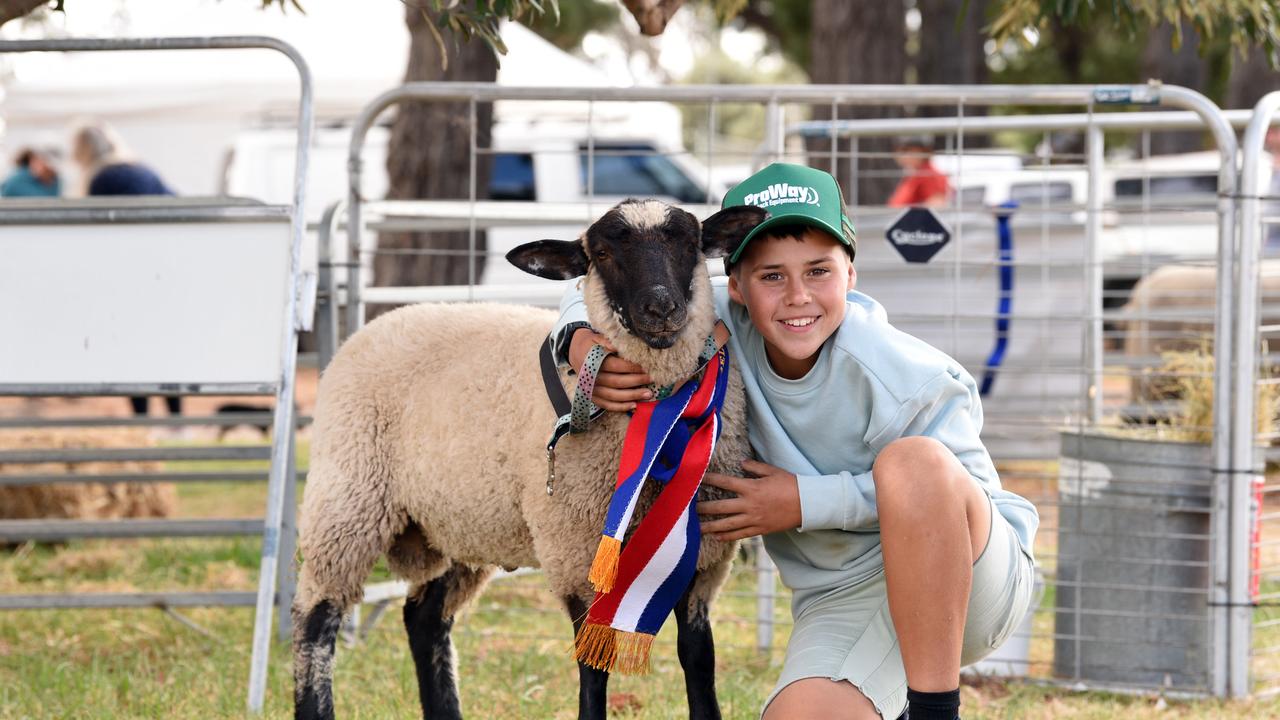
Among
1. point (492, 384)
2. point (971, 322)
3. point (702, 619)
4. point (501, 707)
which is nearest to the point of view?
point (702, 619)

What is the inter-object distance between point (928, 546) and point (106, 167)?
23.3 feet

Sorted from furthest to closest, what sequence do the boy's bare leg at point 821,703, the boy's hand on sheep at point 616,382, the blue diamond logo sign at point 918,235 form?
1. the blue diamond logo sign at point 918,235
2. the boy's hand on sheep at point 616,382
3. the boy's bare leg at point 821,703

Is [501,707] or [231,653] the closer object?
[501,707]

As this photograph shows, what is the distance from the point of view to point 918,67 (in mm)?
15484

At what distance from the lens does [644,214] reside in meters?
3.09

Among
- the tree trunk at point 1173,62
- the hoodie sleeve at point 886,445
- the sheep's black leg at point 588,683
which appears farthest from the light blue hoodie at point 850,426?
the tree trunk at point 1173,62

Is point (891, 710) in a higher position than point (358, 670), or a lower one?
higher

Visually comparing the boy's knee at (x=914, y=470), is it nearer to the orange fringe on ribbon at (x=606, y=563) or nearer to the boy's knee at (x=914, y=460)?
the boy's knee at (x=914, y=460)

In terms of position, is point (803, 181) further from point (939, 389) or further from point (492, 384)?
point (492, 384)

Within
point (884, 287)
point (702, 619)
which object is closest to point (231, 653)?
point (702, 619)

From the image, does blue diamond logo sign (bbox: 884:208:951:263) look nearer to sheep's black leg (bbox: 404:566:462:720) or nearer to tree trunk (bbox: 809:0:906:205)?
sheep's black leg (bbox: 404:566:462:720)

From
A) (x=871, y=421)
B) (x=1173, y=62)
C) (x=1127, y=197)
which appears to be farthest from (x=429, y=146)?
(x=1173, y=62)

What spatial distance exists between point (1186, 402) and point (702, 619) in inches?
96.1

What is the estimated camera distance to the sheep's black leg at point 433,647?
3.82 meters
